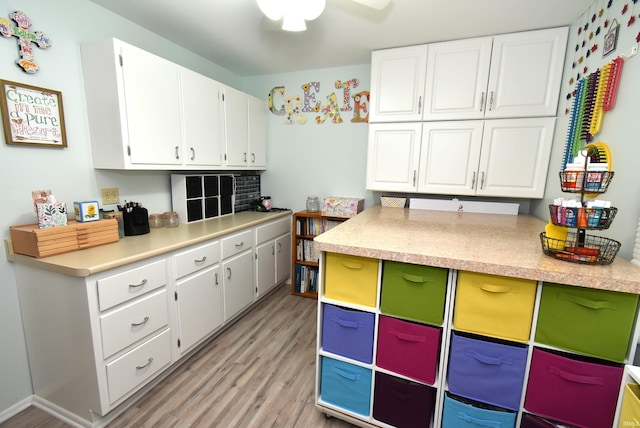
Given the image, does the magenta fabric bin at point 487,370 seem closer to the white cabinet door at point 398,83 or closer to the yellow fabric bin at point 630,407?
the yellow fabric bin at point 630,407

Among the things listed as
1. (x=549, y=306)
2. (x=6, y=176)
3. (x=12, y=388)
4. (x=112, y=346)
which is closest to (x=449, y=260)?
(x=549, y=306)

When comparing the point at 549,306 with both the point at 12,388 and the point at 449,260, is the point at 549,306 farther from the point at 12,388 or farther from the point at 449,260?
the point at 12,388

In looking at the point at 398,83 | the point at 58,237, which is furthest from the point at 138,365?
the point at 398,83

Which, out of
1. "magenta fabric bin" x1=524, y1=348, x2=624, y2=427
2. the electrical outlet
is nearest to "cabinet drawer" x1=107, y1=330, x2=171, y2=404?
the electrical outlet

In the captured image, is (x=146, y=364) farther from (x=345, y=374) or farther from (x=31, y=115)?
(x=31, y=115)

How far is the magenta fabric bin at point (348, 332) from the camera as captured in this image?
1.39 metres

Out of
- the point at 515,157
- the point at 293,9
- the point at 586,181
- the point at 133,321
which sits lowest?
the point at 133,321

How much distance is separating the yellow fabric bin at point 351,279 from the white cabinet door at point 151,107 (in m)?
1.43

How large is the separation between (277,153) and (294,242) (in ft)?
3.53

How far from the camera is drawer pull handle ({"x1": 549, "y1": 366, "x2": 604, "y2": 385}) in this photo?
104cm

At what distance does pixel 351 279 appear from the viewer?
4.57 ft

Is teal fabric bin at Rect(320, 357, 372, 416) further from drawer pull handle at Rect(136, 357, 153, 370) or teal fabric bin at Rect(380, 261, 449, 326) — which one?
drawer pull handle at Rect(136, 357, 153, 370)

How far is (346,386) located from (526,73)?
2452 mm

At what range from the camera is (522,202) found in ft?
7.98
